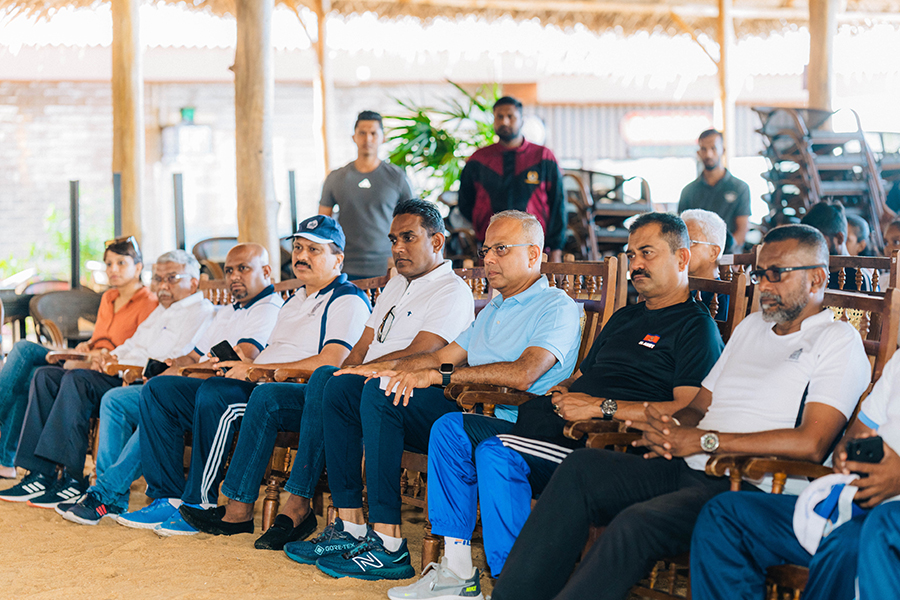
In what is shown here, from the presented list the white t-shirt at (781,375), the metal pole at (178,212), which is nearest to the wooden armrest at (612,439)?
the white t-shirt at (781,375)

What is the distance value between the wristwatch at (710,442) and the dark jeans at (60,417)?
306cm

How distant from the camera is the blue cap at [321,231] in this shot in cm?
386

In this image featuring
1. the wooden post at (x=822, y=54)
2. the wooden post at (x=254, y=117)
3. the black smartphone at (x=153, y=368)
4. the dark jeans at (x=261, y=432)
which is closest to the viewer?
the dark jeans at (x=261, y=432)

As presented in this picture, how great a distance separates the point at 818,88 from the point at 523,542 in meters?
6.73

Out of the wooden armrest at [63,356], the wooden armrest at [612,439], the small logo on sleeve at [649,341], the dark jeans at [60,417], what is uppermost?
the small logo on sleeve at [649,341]

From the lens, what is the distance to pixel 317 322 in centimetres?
385

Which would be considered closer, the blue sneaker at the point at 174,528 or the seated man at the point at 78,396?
the blue sneaker at the point at 174,528

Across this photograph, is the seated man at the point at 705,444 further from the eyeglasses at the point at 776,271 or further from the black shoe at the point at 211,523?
the black shoe at the point at 211,523

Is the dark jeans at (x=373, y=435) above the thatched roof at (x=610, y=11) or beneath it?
beneath

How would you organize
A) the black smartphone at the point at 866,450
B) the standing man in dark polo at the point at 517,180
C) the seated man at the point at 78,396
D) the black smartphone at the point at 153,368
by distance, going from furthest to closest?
the standing man in dark polo at the point at 517,180 → the seated man at the point at 78,396 → the black smartphone at the point at 153,368 → the black smartphone at the point at 866,450

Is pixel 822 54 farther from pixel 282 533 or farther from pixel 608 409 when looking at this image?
pixel 282 533

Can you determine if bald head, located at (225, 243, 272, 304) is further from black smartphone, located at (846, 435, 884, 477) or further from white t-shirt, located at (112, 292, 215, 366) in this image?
black smartphone, located at (846, 435, 884, 477)

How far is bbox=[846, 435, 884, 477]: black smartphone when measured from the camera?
199 cm

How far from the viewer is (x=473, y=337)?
3.23 meters
